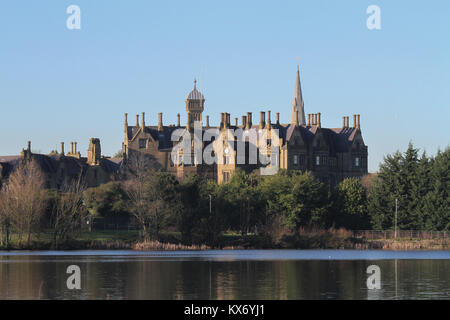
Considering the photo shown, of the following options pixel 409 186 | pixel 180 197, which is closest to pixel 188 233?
pixel 180 197

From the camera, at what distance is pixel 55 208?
325ft

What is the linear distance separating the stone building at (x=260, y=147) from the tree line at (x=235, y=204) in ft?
73.4

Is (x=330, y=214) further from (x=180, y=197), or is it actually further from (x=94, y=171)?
(x=94, y=171)

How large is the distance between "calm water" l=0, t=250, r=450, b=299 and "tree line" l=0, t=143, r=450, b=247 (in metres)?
7.58

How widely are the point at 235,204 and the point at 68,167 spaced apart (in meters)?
34.7

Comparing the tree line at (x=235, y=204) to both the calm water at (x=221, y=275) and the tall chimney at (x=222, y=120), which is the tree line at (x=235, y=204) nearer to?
the calm water at (x=221, y=275)

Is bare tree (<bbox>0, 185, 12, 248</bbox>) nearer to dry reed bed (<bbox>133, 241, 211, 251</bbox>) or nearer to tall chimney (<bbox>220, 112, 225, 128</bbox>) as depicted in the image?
dry reed bed (<bbox>133, 241, 211, 251</bbox>)

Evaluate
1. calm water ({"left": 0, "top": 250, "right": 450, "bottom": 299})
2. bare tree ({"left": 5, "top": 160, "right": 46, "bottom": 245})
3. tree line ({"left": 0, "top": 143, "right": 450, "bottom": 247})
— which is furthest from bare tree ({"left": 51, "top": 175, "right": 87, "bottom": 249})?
calm water ({"left": 0, "top": 250, "right": 450, "bottom": 299})

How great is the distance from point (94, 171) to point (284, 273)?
73113 mm

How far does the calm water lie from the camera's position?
5203 cm
